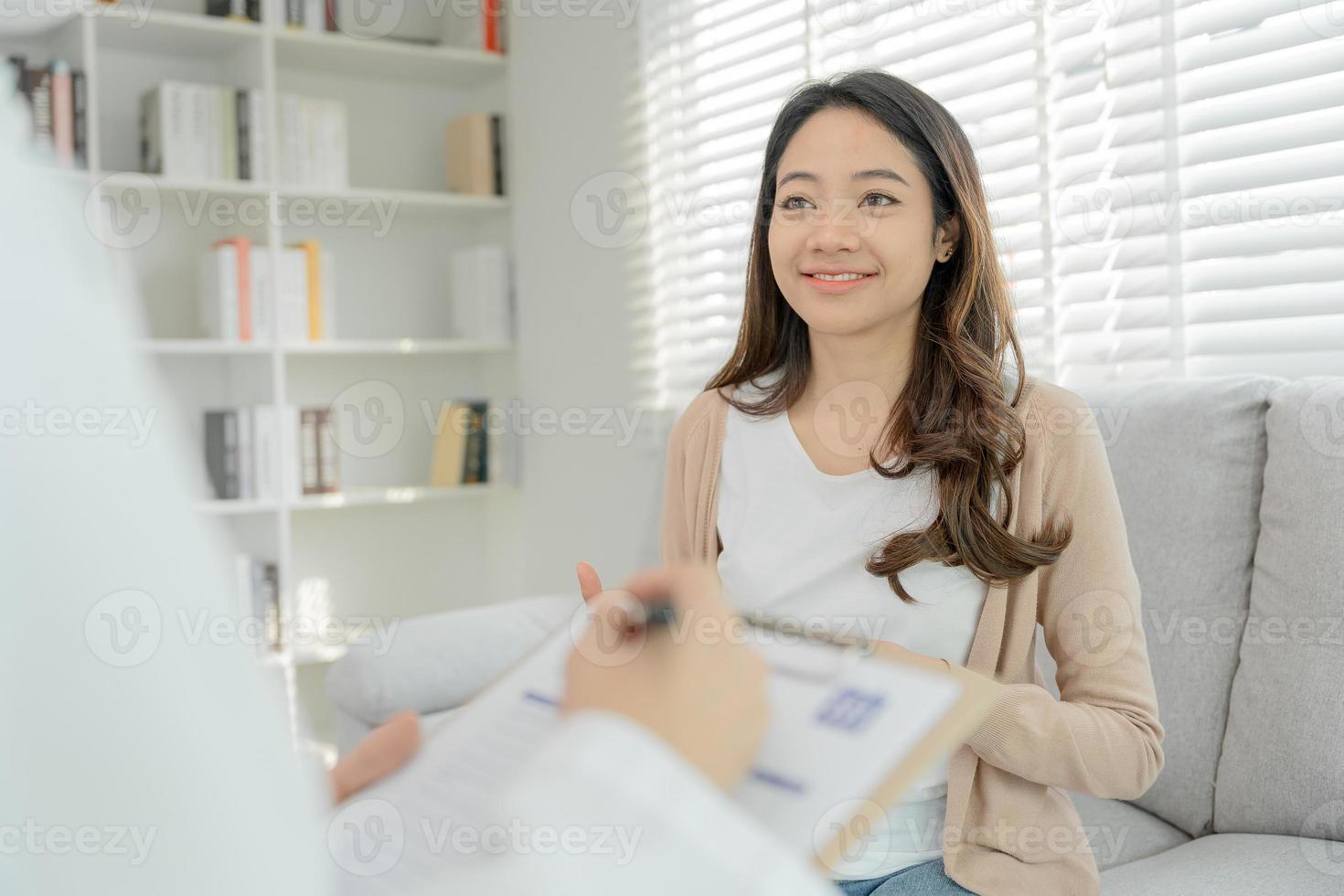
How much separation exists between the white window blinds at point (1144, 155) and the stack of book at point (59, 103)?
159cm

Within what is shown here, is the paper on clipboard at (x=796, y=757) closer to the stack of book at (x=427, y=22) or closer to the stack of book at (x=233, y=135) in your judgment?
the stack of book at (x=233, y=135)

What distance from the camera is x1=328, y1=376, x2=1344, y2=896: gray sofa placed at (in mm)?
1280

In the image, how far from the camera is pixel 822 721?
46 centimetres

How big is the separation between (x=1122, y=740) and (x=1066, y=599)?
15 centimetres

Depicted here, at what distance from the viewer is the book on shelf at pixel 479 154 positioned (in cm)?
329

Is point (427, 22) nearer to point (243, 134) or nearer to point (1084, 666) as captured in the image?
point (243, 134)

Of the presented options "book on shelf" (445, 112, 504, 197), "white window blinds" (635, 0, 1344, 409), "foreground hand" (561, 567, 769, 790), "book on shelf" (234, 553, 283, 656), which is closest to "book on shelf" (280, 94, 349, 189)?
"book on shelf" (445, 112, 504, 197)

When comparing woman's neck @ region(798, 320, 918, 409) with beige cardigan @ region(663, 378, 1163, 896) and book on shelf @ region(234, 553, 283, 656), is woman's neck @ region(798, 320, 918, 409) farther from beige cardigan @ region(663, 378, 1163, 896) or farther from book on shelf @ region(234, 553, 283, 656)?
book on shelf @ region(234, 553, 283, 656)

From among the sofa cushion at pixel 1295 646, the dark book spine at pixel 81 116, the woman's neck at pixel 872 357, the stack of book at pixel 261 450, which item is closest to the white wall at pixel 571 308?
the stack of book at pixel 261 450

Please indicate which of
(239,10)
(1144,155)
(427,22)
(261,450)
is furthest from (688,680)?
(427,22)

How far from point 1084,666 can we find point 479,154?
8.56ft

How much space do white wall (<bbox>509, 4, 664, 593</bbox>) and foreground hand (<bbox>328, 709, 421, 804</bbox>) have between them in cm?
211

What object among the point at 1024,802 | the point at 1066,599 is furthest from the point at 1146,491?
the point at 1024,802

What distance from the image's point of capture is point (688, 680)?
423mm
